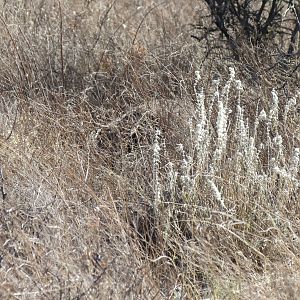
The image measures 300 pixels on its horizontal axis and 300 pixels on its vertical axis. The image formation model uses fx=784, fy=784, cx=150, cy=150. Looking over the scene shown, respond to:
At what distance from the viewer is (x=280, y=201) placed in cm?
386

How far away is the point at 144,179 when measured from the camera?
424 cm

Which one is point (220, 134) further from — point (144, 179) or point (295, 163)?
point (144, 179)

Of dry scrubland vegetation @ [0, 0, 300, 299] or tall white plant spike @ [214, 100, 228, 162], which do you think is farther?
tall white plant spike @ [214, 100, 228, 162]

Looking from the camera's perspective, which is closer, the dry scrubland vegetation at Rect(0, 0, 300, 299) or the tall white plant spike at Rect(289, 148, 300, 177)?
the dry scrubland vegetation at Rect(0, 0, 300, 299)

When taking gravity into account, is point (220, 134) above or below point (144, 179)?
above

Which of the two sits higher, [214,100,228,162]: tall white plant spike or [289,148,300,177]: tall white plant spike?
[214,100,228,162]: tall white plant spike

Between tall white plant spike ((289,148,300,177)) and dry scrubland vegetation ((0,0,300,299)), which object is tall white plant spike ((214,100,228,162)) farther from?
tall white plant spike ((289,148,300,177))

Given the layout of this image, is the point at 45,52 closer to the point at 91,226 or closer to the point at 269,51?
the point at 269,51

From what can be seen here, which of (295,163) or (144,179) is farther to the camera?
(144,179)

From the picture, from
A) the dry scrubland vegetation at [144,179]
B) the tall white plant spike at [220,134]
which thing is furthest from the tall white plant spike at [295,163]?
the tall white plant spike at [220,134]

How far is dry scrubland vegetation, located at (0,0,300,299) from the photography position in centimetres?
341

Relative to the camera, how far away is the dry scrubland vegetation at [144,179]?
341cm

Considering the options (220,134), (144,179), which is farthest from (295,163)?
(144,179)

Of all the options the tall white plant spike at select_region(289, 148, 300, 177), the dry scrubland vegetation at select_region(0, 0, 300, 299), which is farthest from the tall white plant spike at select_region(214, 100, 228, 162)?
the tall white plant spike at select_region(289, 148, 300, 177)
